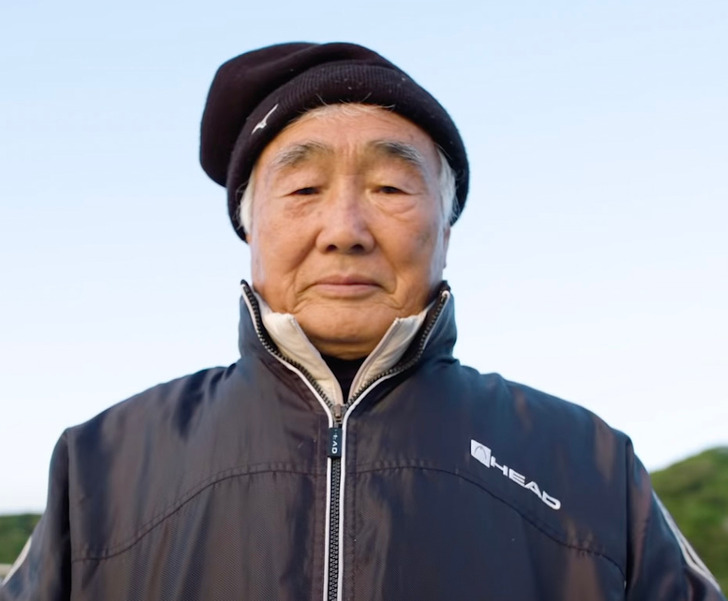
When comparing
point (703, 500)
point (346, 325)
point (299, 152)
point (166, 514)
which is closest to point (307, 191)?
point (299, 152)

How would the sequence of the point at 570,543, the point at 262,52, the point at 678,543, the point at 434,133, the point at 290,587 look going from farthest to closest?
the point at 262,52
the point at 434,133
the point at 678,543
the point at 570,543
the point at 290,587

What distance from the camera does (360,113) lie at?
2.56 m

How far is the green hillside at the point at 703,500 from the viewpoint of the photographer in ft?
13.9

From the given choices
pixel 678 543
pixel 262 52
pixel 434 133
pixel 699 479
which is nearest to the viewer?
pixel 678 543

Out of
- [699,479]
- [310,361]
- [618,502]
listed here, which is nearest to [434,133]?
[310,361]

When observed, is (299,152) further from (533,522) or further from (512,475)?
(533,522)

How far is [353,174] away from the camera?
2475 millimetres

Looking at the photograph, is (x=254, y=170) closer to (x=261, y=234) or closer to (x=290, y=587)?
(x=261, y=234)

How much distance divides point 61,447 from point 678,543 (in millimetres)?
1612

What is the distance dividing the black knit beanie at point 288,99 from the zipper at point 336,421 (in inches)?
17.6

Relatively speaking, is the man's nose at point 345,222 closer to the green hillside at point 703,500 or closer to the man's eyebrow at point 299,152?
the man's eyebrow at point 299,152

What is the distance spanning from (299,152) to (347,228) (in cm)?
28

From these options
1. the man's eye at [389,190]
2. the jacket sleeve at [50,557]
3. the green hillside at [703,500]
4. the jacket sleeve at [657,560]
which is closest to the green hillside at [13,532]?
the jacket sleeve at [50,557]

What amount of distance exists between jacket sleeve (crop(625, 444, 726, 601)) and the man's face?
76cm
